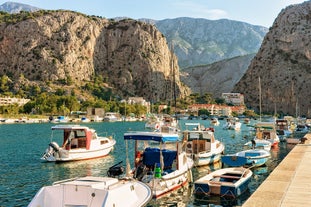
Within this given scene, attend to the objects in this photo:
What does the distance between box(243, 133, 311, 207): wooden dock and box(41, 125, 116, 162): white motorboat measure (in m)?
24.1

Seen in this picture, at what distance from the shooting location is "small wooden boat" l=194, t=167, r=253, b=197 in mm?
24984

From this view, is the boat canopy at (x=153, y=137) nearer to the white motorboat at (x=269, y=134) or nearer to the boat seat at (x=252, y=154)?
the boat seat at (x=252, y=154)

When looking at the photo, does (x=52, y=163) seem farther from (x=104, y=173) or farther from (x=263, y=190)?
(x=263, y=190)

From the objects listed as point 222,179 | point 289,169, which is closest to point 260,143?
point 289,169

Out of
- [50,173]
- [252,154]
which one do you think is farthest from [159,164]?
[252,154]

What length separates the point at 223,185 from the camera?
82.7 ft

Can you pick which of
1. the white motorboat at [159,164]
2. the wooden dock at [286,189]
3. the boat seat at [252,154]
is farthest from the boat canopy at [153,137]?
the boat seat at [252,154]

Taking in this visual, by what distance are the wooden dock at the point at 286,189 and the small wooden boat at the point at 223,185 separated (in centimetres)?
199

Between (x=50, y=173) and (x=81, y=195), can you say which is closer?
(x=81, y=195)

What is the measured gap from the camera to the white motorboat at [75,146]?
1670 inches

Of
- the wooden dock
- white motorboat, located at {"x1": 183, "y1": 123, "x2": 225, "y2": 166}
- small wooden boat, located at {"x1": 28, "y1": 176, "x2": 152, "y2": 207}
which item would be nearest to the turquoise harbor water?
white motorboat, located at {"x1": 183, "y1": 123, "x2": 225, "y2": 166}

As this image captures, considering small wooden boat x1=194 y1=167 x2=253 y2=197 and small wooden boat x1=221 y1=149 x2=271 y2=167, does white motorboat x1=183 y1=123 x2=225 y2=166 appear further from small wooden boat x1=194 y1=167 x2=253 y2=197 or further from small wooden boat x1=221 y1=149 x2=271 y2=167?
small wooden boat x1=194 y1=167 x2=253 y2=197

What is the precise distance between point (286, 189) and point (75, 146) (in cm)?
2959

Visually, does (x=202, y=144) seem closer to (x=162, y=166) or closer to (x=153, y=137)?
(x=162, y=166)
